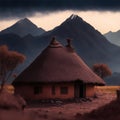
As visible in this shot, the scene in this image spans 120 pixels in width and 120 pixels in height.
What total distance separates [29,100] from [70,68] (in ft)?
17.2

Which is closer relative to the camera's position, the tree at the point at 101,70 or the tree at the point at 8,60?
the tree at the point at 8,60

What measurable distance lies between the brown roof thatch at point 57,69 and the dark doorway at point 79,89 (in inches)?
27.7

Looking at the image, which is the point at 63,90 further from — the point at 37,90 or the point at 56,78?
the point at 37,90

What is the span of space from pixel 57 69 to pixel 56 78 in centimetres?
184

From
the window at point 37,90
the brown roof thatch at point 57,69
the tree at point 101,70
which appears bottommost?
the window at point 37,90

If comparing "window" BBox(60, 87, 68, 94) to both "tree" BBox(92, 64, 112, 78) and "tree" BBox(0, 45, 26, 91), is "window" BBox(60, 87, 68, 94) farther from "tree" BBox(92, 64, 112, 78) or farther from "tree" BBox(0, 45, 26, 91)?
"tree" BBox(92, 64, 112, 78)

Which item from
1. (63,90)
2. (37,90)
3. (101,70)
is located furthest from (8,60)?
(63,90)

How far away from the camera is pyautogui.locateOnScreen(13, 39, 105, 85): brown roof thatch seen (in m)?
46.4

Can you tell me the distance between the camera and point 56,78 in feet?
151

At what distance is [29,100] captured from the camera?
4631 cm

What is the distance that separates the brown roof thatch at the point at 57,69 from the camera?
46.4 meters

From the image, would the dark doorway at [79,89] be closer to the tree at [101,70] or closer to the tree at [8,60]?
the tree at [8,60]

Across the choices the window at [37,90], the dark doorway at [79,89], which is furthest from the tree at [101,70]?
the window at [37,90]

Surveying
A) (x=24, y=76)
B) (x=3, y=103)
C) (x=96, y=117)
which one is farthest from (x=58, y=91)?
(x=3, y=103)
